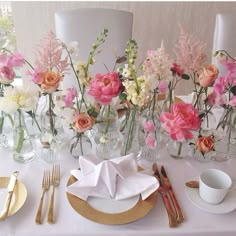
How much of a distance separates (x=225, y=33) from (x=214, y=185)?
0.98 metres

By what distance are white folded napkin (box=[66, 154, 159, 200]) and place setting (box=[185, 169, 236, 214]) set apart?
110 mm

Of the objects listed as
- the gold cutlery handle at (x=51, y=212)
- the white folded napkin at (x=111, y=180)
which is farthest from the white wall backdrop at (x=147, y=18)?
the gold cutlery handle at (x=51, y=212)

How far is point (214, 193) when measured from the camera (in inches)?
29.0

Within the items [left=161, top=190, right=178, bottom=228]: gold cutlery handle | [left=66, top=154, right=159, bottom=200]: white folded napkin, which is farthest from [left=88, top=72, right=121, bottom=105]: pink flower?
[left=161, top=190, right=178, bottom=228]: gold cutlery handle

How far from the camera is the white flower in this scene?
2.53ft

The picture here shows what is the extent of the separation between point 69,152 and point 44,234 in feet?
1.01

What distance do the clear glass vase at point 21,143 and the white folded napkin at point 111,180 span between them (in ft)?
0.59

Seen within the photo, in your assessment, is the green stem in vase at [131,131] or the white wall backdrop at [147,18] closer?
the green stem in vase at [131,131]

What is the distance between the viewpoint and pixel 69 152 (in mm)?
961

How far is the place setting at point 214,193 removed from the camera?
2.43 ft

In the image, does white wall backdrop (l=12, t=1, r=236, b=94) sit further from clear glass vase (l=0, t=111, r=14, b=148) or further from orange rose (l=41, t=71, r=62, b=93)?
orange rose (l=41, t=71, r=62, b=93)

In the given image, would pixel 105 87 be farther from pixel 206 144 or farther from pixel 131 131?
pixel 206 144

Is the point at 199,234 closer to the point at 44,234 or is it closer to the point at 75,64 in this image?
the point at 44,234

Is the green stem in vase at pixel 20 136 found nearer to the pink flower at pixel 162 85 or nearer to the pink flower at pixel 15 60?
the pink flower at pixel 15 60
